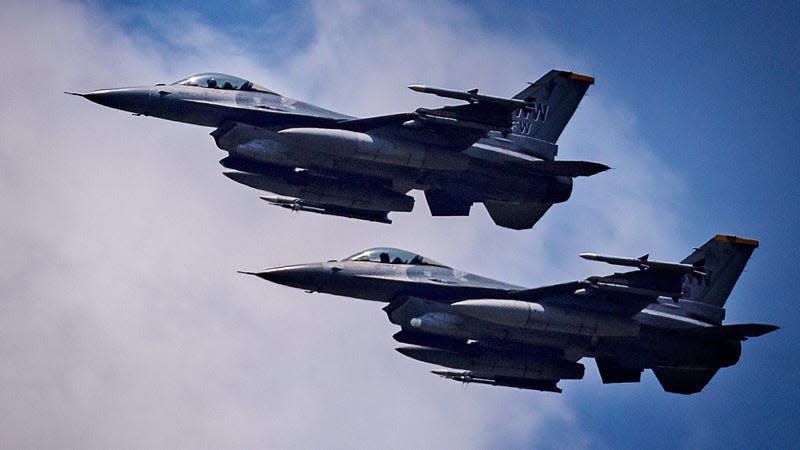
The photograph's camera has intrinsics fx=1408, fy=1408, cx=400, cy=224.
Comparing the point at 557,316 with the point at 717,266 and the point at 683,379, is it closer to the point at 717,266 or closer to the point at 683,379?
the point at 683,379

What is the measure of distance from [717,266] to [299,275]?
15.0 m

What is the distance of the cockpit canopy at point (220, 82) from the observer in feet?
160

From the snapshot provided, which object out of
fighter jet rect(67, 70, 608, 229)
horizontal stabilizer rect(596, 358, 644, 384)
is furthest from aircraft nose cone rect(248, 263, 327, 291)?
horizontal stabilizer rect(596, 358, 644, 384)

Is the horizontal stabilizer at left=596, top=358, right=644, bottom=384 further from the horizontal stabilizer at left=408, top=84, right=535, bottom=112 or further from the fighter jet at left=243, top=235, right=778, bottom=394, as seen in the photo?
the horizontal stabilizer at left=408, top=84, right=535, bottom=112

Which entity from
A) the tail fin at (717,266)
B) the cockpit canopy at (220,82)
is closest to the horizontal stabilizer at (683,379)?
the tail fin at (717,266)

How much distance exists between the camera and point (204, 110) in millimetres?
48031

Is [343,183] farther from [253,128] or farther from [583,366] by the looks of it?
[583,366]

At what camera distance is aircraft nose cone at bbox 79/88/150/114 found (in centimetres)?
4681

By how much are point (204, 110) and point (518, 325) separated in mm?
13058

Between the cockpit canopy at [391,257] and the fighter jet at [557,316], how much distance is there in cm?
5

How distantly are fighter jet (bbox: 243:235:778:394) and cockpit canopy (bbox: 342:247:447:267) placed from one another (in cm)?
5

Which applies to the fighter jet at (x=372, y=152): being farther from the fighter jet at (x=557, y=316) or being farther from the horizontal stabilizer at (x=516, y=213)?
the fighter jet at (x=557, y=316)

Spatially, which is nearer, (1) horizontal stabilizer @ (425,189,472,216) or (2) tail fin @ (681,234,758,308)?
(1) horizontal stabilizer @ (425,189,472,216)

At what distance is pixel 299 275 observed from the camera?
150 feet
